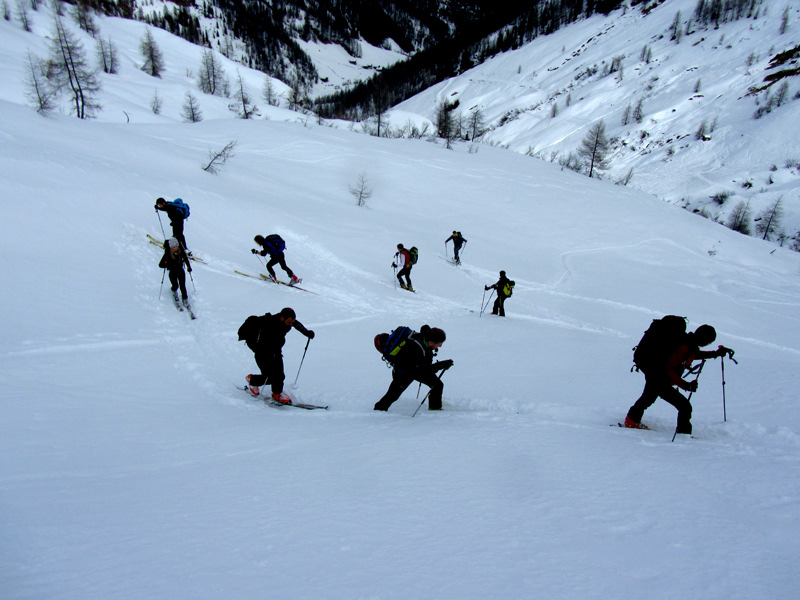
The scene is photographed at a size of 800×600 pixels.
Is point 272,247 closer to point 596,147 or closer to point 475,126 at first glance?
point 596,147

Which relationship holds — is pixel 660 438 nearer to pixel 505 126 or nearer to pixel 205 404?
pixel 205 404

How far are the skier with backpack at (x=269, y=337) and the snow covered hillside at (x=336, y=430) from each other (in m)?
0.56

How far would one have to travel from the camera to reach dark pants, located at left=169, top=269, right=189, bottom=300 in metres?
9.28

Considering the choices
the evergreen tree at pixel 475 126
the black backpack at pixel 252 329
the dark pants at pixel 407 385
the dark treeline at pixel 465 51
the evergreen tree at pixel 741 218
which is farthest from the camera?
the dark treeline at pixel 465 51

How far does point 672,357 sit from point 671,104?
77391 mm

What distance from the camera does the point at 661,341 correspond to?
15.3 feet

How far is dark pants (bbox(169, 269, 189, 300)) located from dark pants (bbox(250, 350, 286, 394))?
15.0 feet

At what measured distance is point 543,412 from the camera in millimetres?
5617

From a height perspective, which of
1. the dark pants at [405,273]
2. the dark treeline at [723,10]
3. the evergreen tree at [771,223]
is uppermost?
the dark treeline at [723,10]

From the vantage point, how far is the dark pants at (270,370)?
5871 millimetres

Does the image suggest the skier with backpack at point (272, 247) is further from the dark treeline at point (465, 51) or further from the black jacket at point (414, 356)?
the dark treeline at point (465, 51)

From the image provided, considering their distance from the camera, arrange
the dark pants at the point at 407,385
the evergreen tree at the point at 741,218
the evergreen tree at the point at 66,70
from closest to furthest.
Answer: the dark pants at the point at 407,385, the evergreen tree at the point at 66,70, the evergreen tree at the point at 741,218

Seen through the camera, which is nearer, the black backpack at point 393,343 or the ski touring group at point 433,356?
the ski touring group at point 433,356

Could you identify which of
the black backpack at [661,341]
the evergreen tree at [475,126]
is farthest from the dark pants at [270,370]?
the evergreen tree at [475,126]
